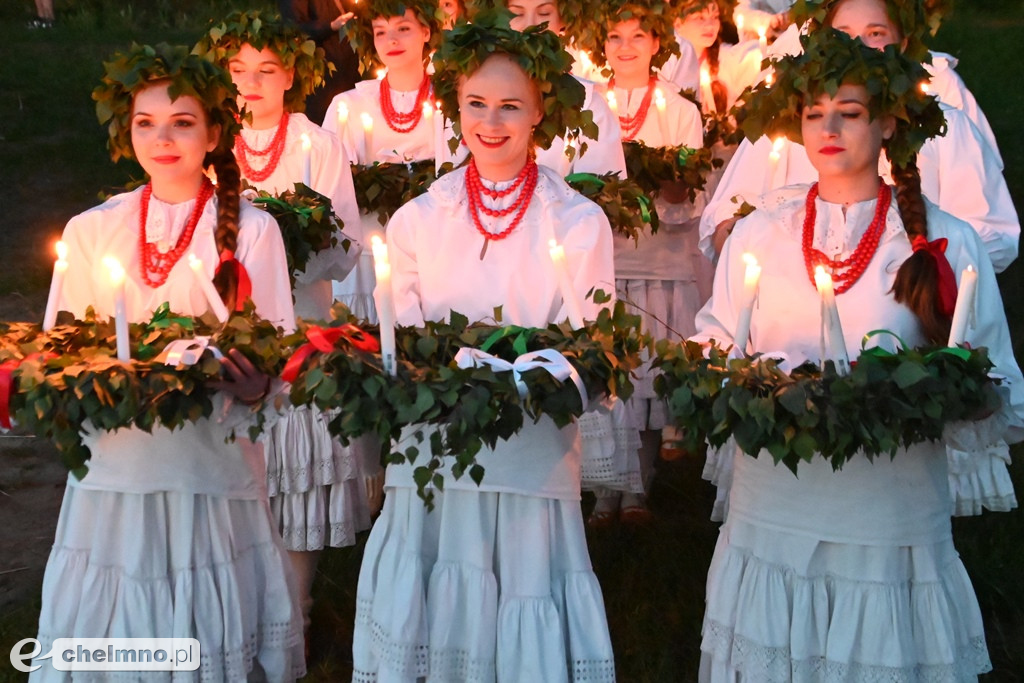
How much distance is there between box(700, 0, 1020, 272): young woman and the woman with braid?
4.32 ft

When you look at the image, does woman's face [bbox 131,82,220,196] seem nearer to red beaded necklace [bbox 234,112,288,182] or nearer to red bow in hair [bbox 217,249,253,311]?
red bow in hair [bbox 217,249,253,311]

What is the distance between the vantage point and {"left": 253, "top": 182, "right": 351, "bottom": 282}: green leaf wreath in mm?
5988

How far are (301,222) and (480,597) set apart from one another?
2.00 metres

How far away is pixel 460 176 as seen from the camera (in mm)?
5312

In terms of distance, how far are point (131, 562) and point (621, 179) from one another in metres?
3.11

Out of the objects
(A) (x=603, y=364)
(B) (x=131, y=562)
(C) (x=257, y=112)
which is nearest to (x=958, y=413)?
(A) (x=603, y=364)

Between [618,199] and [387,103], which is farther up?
[387,103]

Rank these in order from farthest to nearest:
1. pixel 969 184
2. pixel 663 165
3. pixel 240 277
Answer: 1. pixel 663 165
2. pixel 969 184
3. pixel 240 277

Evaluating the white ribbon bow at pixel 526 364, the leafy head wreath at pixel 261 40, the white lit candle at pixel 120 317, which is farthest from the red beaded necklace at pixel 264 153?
the white ribbon bow at pixel 526 364

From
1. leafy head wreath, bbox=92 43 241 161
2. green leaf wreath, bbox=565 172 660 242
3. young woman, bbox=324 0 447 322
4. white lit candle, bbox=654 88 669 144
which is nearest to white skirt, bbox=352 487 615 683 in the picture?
leafy head wreath, bbox=92 43 241 161

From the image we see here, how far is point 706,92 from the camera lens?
9055mm

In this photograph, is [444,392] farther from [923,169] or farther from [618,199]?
[923,169]

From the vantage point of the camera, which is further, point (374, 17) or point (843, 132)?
point (374, 17)
